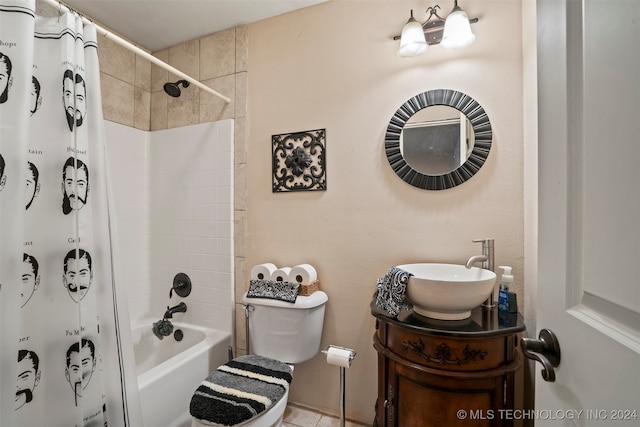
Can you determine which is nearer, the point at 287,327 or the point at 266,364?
the point at 266,364

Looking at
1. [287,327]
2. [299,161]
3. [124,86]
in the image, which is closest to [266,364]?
[287,327]

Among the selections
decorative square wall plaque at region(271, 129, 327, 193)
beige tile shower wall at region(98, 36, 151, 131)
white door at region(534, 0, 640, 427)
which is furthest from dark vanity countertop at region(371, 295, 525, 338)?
beige tile shower wall at region(98, 36, 151, 131)

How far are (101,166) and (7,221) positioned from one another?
30cm

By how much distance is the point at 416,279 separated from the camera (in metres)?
1.09

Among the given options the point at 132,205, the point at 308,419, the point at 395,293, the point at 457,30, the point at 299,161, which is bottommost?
the point at 308,419

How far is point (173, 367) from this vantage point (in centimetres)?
142

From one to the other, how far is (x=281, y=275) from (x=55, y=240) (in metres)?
1.00

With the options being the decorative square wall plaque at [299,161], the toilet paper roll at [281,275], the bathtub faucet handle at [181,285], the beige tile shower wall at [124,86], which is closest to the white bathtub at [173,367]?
the bathtub faucet handle at [181,285]

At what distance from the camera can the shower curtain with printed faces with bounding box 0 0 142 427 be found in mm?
785

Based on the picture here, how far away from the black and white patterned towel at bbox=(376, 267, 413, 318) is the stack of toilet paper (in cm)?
50

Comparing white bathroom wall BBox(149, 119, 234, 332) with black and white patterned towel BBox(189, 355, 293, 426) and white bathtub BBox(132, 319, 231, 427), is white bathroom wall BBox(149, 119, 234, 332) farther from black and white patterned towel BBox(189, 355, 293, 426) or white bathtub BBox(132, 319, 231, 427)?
black and white patterned towel BBox(189, 355, 293, 426)

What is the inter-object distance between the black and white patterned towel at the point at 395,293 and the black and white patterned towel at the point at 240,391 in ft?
2.00

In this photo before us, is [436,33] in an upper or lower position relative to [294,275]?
upper

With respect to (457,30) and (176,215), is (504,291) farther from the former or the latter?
(176,215)
